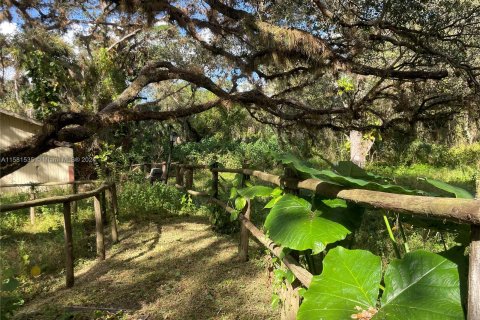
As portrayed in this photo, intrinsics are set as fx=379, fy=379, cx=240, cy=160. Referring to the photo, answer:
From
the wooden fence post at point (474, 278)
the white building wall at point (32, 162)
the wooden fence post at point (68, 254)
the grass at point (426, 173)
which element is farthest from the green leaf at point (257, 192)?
the white building wall at point (32, 162)

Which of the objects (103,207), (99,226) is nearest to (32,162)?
(103,207)

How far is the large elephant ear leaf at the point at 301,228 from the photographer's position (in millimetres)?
1574

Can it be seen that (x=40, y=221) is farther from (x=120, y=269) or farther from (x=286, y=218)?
(x=286, y=218)

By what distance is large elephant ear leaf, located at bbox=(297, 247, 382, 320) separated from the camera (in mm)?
1313

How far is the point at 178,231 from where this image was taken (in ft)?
20.8

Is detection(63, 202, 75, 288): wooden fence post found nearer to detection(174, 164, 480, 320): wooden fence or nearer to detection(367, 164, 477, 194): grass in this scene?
detection(174, 164, 480, 320): wooden fence

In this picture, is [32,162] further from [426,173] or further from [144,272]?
[426,173]

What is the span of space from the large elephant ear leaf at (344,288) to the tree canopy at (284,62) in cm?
382

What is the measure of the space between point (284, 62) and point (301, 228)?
4638 mm

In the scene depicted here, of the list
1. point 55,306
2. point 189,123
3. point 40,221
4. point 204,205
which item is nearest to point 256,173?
point 55,306

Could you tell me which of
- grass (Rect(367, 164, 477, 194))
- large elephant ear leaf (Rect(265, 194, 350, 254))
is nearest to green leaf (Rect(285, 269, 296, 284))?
large elephant ear leaf (Rect(265, 194, 350, 254))

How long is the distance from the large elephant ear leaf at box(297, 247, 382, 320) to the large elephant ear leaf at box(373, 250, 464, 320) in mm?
67

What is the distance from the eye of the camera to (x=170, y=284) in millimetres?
4043

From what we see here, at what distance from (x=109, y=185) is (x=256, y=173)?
318 centimetres
